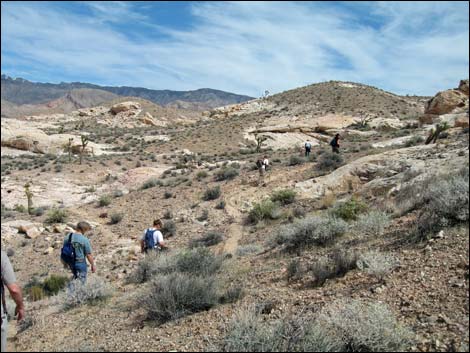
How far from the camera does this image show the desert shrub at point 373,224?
8227 millimetres

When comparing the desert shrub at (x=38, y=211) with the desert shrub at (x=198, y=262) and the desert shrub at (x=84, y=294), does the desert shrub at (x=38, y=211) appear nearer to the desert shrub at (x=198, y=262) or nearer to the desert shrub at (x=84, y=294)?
the desert shrub at (x=84, y=294)

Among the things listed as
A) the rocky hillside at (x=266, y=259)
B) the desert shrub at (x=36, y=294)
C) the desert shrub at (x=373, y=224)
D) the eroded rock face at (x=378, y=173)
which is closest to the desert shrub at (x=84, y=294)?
the rocky hillside at (x=266, y=259)

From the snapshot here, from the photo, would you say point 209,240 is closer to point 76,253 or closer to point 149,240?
point 149,240

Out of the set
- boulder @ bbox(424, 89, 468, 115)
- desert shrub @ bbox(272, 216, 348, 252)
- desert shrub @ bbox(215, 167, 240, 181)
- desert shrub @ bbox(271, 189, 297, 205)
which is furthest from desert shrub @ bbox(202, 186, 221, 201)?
A: boulder @ bbox(424, 89, 468, 115)

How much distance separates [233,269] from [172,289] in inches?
101

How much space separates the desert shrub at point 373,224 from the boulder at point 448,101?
78.9 feet

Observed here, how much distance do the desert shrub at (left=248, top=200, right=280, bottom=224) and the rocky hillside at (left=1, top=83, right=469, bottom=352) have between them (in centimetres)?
5

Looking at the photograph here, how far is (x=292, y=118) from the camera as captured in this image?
51.9 metres

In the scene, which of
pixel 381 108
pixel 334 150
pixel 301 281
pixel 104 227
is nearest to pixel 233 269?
pixel 301 281

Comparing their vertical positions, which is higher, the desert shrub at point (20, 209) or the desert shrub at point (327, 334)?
the desert shrub at point (327, 334)

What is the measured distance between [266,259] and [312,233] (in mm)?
1160

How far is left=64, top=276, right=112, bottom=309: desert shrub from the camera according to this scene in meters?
7.30

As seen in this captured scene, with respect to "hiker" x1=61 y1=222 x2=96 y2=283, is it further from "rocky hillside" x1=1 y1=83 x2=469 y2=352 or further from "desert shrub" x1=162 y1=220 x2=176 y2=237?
"desert shrub" x1=162 y1=220 x2=176 y2=237

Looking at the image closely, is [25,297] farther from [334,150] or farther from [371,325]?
[334,150]
